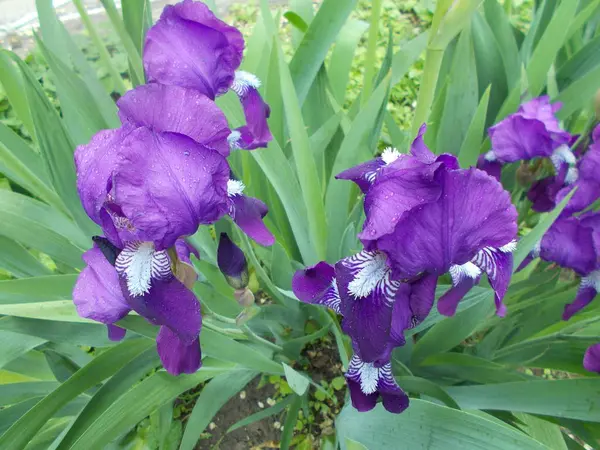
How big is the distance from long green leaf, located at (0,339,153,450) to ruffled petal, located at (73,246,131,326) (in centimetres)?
29

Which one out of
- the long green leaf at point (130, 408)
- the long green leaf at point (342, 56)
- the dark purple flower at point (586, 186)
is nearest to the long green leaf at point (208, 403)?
the long green leaf at point (130, 408)

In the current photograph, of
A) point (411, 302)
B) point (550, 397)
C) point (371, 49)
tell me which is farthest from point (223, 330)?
point (371, 49)

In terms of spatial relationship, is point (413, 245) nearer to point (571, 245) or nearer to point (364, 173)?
point (364, 173)

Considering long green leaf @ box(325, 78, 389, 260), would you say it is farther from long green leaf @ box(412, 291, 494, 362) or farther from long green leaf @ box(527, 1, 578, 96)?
long green leaf @ box(527, 1, 578, 96)

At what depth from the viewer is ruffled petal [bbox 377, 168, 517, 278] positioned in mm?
636

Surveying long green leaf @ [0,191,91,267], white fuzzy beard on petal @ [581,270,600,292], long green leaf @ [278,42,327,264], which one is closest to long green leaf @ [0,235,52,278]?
long green leaf @ [0,191,91,267]

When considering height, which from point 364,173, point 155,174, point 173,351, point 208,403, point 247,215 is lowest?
point 208,403

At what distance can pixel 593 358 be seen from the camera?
3.32 feet

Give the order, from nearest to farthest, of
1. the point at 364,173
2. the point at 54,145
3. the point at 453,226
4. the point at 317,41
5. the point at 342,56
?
the point at 453,226
the point at 364,173
the point at 54,145
the point at 317,41
the point at 342,56

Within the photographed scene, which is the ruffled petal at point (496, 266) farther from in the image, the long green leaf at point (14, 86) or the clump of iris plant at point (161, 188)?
the long green leaf at point (14, 86)

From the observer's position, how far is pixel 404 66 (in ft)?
4.71

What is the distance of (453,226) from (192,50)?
22.3 inches

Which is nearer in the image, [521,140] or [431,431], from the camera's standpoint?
[431,431]

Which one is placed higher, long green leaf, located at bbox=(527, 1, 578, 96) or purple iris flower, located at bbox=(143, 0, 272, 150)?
purple iris flower, located at bbox=(143, 0, 272, 150)
